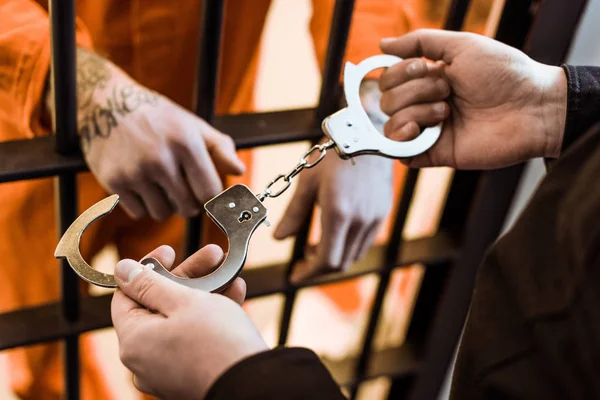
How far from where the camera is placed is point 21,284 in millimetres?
1045

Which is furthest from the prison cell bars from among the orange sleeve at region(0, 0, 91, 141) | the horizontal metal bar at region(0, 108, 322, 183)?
the orange sleeve at region(0, 0, 91, 141)

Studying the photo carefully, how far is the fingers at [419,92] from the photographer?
676mm

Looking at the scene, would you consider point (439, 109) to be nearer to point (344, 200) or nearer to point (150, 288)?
point (344, 200)

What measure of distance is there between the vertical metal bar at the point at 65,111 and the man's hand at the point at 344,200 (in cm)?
26

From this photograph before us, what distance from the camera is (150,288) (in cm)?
49

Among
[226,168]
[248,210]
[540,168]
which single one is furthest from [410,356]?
[248,210]

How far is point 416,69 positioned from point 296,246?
0.32 meters

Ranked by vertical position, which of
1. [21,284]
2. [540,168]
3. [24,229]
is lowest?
[21,284]

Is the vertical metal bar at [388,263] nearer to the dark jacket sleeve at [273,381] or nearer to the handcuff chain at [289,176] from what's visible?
the handcuff chain at [289,176]

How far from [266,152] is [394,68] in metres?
0.64

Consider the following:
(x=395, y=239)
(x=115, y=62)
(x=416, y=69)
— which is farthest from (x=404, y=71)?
(x=115, y=62)

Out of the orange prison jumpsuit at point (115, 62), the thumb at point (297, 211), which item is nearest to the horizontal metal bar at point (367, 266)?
the thumb at point (297, 211)

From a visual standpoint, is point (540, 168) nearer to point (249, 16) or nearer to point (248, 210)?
point (249, 16)

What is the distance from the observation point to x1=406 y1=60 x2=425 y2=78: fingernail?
2.23 ft
